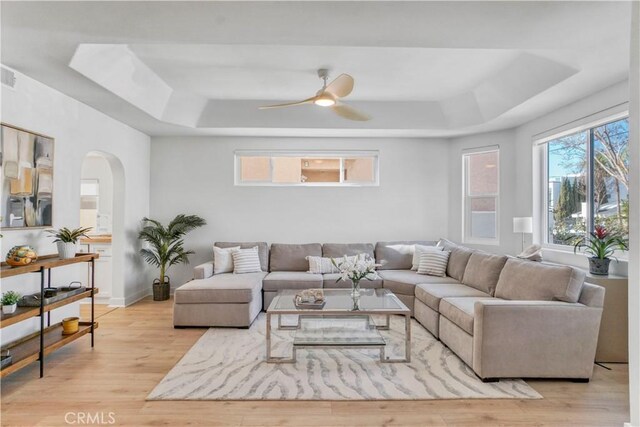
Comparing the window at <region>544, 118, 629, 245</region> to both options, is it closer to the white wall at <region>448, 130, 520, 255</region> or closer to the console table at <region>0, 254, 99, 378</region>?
the white wall at <region>448, 130, 520, 255</region>

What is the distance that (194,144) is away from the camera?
5711mm

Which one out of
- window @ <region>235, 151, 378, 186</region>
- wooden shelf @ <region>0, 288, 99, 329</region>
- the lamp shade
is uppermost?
window @ <region>235, 151, 378, 186</region>

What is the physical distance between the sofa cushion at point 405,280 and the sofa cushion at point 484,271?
0.30m

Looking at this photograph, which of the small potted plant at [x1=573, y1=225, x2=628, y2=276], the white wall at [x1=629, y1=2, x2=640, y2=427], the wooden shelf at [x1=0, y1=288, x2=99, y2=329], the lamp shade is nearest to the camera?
the white wall at [x1=629, y1=2, x2=640, y2=427]

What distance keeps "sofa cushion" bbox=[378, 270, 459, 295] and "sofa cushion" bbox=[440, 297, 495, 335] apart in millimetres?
881

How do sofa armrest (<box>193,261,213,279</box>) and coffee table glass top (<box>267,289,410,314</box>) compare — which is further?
sofa armrest (<box>193,261,213,279</box>)

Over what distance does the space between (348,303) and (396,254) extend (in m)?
2.20

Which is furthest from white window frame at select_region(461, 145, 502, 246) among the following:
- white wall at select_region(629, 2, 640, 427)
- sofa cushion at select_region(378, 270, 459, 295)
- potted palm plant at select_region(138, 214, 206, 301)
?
potted palm plant at select_region(138, 214, 206, 301)

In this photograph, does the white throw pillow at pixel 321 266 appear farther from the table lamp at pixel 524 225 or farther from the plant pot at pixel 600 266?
the plant pot at pixel 600 266

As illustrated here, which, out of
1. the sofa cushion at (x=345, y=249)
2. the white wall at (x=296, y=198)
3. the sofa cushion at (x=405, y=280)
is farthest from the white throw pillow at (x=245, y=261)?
the sofa cushion at (x=405, y=280)

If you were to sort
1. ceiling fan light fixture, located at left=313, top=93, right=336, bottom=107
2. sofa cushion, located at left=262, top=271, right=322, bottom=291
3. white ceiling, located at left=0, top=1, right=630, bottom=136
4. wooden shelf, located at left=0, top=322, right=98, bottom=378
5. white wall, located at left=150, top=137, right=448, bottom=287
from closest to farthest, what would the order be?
white ceiling, located at left=0, top=1, right=630, bottom=136 → wooden shelf, located at left=0, top=322, right=98, bottom=378 → ceiling fan light fixture, located at left=313, top=93, right=336, bottom=107 → sofa cushion, located at left=262, top=271, right=322, bottom=291 → white wall, located at left=150, top=137, right=448, bottom=287

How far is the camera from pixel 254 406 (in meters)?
2.41

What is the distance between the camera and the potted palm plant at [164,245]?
523cm

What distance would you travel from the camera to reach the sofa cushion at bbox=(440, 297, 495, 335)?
118 inches
